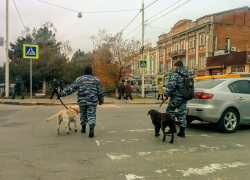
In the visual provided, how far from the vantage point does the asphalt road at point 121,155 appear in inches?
140

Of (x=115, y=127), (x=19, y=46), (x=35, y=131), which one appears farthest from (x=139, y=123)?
(x=19, y=46)

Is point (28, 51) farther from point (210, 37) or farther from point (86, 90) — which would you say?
point (210, 37)

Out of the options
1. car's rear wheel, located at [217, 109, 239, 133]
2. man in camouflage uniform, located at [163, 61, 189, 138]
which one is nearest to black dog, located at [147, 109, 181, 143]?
man in camouflage uniform, located at [163, 61, 189, 138]

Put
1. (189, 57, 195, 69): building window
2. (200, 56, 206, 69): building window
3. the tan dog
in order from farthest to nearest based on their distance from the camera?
1. (189, 57, 195, 69): building window
2. (200, 56, 206, 69): building window
3. the tan dog

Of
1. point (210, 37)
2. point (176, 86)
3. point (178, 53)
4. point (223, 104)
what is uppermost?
point (210, 37)

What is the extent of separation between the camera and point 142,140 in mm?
5602

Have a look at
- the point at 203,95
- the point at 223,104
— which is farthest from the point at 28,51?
the point at 223,104

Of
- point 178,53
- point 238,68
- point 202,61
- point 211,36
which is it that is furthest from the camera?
point 178,53

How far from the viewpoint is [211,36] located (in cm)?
3600

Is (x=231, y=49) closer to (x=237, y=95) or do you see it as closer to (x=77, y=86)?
(x=237, y=95)

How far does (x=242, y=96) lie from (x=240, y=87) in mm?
334

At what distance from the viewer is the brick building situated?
3606 centimetres

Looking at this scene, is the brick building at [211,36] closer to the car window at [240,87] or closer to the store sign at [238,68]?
the store sign at [238,68]

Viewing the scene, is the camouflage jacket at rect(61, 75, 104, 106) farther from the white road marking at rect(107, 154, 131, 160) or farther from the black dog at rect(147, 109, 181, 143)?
the white road marking at rect(107, 154, 131, 160)
